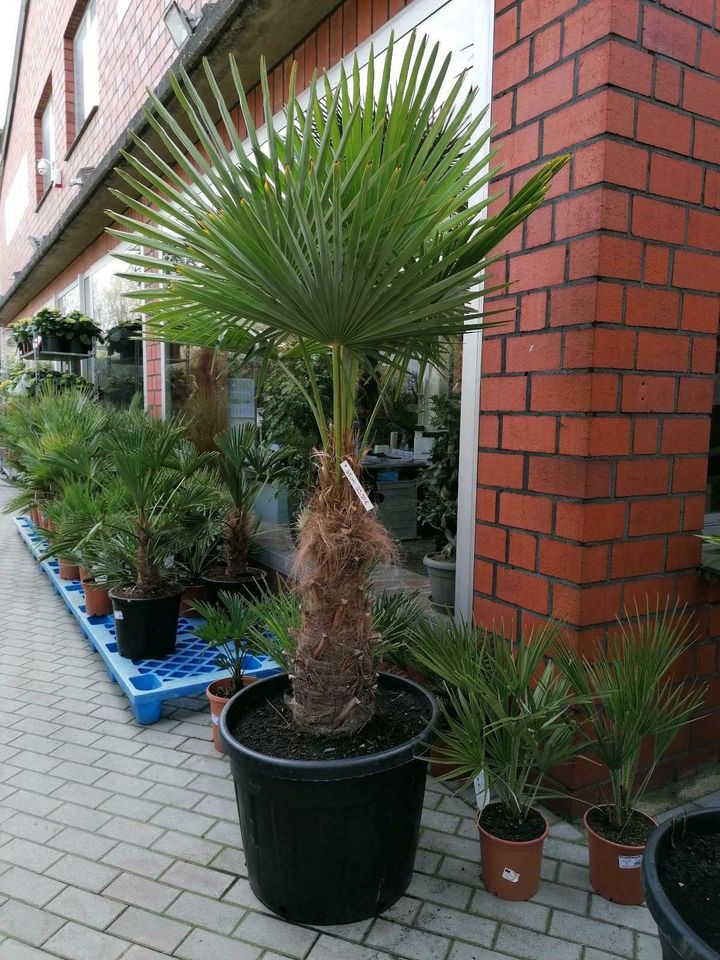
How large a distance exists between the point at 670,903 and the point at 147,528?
281cm

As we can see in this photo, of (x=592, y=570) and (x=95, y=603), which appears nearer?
(x=592, y=570)

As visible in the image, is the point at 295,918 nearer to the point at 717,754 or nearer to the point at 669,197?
the point at 717,754

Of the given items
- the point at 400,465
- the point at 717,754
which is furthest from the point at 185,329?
the point at 400,465

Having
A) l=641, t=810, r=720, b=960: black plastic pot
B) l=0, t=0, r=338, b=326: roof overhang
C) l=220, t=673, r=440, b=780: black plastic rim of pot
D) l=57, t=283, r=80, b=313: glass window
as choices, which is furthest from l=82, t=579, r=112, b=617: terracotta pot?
l=57, t=283, r=80, b=313: glass window

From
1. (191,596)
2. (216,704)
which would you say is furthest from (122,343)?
(216,704)

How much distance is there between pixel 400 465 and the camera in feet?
17.7

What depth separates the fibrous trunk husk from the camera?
1836mm

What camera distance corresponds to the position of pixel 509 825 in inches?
76.0

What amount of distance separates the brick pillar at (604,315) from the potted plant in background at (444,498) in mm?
886

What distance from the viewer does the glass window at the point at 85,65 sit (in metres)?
7.93

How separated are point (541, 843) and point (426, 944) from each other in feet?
1.33

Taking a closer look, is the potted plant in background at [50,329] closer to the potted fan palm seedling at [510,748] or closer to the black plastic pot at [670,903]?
the potted fan palm seedling at [510,748]

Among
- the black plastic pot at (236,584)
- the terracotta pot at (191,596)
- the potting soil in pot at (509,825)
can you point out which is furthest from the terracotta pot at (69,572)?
the potting soil in pot at (509,825)

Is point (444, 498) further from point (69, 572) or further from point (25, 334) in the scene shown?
point (25, 334)
